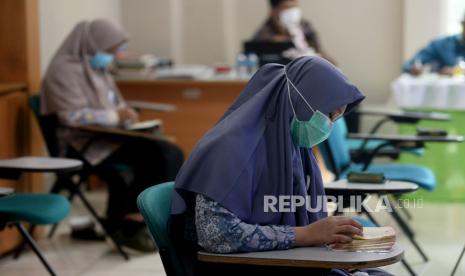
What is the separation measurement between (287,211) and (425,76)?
3.76 m

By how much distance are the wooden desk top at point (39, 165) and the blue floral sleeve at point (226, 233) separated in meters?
1.59

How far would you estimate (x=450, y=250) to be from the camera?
454cm

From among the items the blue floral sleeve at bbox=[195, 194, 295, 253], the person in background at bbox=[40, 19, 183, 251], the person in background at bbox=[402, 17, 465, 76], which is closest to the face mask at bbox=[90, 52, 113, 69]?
the person in background at bbox=[40, 19, 183, 251]

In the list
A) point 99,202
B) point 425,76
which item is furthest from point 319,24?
point 99,202

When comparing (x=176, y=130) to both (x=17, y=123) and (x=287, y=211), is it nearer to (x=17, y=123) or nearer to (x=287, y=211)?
(x=17, y=123)

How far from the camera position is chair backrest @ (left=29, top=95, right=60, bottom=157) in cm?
450

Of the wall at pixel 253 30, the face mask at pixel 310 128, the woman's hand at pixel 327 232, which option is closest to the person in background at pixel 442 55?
the wall at pixel 253 30

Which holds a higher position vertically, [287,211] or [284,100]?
[284,100]

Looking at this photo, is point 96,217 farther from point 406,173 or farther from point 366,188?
point 366,188

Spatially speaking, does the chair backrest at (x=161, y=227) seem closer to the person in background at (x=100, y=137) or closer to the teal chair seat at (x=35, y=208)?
the teal chair seat at (x=35, y=208)

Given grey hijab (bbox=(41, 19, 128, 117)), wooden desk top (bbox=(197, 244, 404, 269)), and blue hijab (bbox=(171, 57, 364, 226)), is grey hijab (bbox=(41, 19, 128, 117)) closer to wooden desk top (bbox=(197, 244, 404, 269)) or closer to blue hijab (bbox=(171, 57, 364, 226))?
blue hijab (bbox=(171, 57, 364, 226))

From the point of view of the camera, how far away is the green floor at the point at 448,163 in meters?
5.30

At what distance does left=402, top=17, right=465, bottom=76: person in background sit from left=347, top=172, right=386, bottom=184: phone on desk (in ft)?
9.22

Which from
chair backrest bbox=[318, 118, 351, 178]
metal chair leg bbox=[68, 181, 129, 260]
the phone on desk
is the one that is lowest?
metal chair leg bbox=[68, 181, 129, 260]
